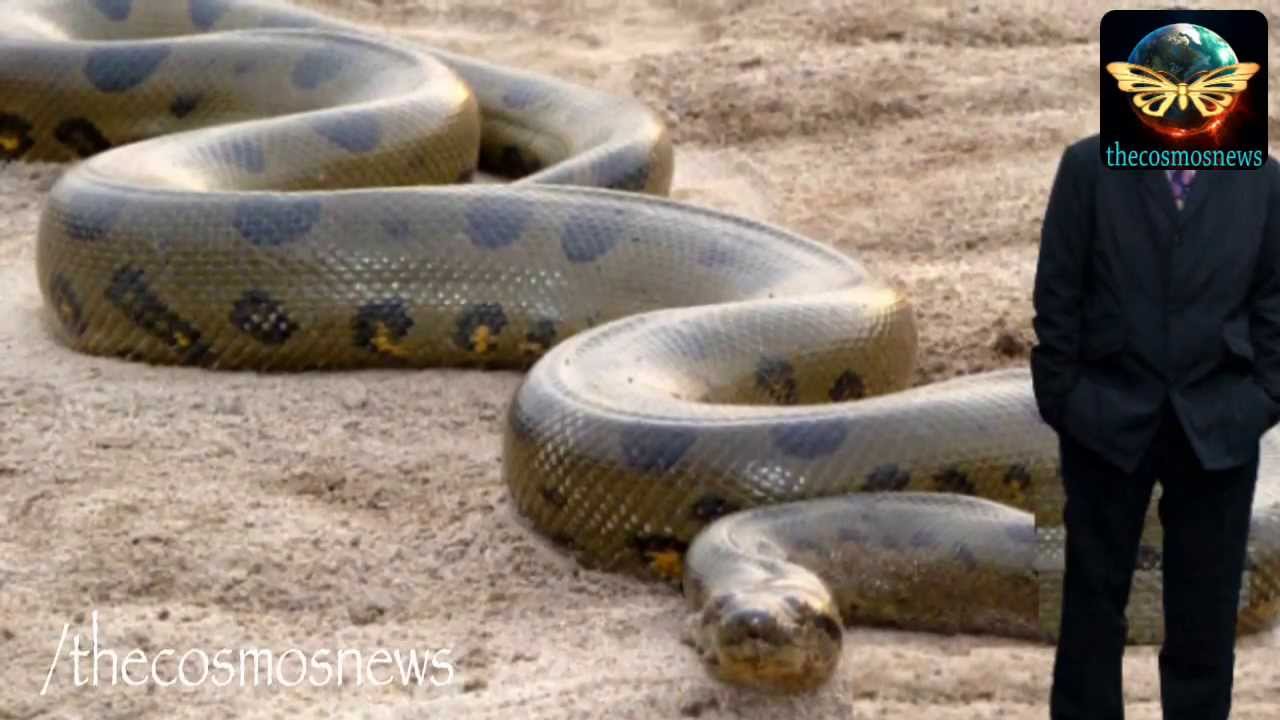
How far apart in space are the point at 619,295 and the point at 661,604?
2.37 m

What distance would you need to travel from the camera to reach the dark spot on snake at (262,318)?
798cm

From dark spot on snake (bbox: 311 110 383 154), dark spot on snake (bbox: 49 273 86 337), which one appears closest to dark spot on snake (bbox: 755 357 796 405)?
dark spot on snake (bbox: 49 273 86 337)

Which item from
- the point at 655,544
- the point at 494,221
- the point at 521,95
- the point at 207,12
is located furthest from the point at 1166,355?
the point at 207,12

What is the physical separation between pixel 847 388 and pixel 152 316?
2.76 metres

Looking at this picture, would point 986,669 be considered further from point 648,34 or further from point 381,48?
point 648,34

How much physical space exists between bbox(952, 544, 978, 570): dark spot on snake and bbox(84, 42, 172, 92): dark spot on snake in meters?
6.26

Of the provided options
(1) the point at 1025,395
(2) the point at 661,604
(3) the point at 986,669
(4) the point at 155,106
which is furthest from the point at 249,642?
(4) the point at 155,106

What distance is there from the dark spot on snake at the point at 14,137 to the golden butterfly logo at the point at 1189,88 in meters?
8.14

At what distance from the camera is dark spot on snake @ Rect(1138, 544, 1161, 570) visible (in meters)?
6.16

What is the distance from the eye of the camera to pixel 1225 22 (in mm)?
4012

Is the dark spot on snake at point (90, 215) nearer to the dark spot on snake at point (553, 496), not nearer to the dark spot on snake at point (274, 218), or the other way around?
the dark spot on snake at point (274, 218)

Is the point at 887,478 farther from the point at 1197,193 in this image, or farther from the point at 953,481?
the point at 1197,193

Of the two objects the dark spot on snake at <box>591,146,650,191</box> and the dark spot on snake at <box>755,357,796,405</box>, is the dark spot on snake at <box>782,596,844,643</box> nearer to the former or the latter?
the dark spot on snake at <box>755,357,796,405</box>

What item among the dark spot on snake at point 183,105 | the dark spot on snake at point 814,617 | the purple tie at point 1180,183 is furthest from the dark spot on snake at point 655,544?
the dark spot on snake at point 183,105
